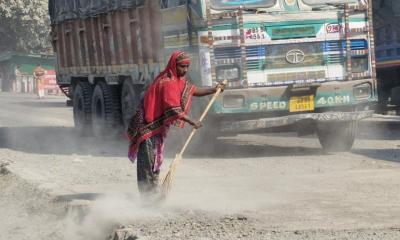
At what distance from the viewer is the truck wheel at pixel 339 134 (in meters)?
13.1

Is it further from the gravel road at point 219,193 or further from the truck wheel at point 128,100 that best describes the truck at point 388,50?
the truck wheel at point 128,100

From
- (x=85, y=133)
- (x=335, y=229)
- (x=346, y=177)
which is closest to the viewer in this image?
(x=335, y=229)

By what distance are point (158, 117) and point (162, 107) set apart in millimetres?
105

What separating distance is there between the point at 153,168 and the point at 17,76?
49362mm

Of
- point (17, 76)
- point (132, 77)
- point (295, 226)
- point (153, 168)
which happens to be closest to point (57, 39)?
point (132, 77)

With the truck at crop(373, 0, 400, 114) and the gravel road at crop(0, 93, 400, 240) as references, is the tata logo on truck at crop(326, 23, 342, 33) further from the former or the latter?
the truck at crop(373, 0, 400, 114)

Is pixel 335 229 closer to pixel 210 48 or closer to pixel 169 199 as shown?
pixel 169 199

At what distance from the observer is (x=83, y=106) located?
17.8m

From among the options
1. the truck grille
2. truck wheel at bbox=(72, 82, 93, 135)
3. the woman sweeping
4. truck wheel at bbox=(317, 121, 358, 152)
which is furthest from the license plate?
truck wheel at bbox=(72, 82, 93, 135)

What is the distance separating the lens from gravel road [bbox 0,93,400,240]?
23.1ft

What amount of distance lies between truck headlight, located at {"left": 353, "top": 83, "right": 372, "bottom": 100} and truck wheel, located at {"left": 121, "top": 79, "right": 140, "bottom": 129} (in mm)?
3917

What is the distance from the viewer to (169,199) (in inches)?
338

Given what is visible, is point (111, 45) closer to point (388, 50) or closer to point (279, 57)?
point (279, 57)

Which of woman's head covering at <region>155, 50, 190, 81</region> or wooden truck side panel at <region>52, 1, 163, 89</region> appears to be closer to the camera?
woman's head covering at <region>155, 50, 190, 81</region>
